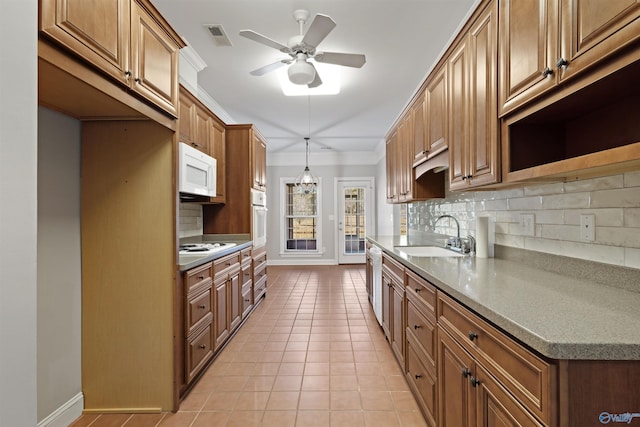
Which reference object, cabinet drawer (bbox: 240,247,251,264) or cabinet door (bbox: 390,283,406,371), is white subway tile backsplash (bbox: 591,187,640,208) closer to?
cabinet door (bbox: 390,283,406,371)

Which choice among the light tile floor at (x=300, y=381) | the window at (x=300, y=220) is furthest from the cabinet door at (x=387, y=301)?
the window at (x=300, y=220)

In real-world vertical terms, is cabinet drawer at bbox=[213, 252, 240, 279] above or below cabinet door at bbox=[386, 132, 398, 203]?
below

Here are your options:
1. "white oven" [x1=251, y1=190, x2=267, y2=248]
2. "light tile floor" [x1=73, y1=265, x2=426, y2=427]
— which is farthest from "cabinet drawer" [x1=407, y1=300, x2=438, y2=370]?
"white oven" [x1=251, y1=190, x2=267, y2=248]

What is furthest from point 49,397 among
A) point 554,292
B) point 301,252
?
point 301,252

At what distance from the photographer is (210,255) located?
8.18ft

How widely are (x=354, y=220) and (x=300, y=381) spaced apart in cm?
550

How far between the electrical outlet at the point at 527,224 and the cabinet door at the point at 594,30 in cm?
88

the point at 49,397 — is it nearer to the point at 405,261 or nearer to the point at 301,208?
the point at 405,261

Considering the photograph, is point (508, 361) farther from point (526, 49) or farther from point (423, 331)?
point (526, 49)

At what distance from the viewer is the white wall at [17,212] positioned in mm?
694

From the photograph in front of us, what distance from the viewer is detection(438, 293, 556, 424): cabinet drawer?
785mm

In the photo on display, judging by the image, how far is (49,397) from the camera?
68.6 inches

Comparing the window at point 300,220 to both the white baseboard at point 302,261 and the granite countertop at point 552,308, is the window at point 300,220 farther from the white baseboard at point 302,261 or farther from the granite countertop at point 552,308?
the granite countertop at point 552,308

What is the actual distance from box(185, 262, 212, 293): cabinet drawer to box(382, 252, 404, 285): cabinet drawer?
145cm
